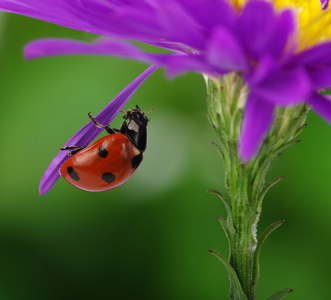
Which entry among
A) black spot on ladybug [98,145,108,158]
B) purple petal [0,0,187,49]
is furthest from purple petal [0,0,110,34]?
black spot on ladybug [98,145,108,158]

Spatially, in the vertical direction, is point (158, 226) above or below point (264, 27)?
above

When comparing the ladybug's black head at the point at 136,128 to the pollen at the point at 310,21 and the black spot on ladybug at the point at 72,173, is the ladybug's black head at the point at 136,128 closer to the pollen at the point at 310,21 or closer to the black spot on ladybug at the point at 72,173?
the black spot on ladybug at the point at 72,173

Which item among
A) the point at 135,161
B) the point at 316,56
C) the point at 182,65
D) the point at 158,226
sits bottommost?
the point at 182,65

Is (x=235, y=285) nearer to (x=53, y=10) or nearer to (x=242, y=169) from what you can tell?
(x=242, y=169)

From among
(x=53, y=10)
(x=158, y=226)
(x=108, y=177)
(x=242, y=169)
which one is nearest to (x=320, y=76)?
(x=242, y=169)

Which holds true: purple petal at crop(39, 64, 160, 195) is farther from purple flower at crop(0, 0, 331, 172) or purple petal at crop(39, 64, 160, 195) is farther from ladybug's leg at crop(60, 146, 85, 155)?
purple flower at crop(0, 0, 331, 172)

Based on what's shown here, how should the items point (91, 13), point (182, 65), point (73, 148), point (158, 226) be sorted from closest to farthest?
point (182, 65) → point (91, 13) → point (73, 148) → point (158, 226)

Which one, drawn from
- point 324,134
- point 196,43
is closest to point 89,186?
point 196,43
